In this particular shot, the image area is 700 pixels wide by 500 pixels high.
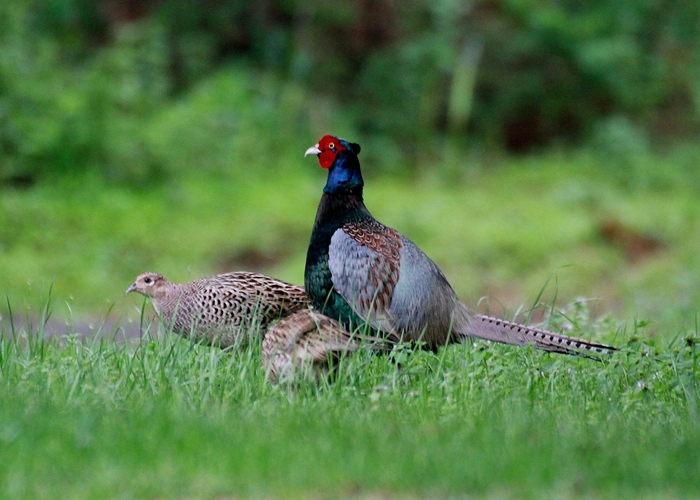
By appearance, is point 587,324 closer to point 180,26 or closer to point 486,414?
point 486,414

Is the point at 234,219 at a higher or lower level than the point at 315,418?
higher

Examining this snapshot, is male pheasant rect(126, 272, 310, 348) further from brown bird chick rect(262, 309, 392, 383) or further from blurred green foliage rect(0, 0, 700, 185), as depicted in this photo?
blurred green foliage rect(0, 0, 700, 185)

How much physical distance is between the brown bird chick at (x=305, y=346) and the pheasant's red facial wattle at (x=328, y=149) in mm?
1032

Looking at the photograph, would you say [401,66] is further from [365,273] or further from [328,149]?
[365,273]

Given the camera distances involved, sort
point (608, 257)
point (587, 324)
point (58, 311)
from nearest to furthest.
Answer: point (587, 324), point (58, 311), point (608, 257)

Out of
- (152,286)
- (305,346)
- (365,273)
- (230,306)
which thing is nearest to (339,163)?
(365,273)

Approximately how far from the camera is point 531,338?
5758mm

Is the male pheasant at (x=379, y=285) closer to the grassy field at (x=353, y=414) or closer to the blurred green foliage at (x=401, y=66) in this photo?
the grassy field at (x=353, y=414)

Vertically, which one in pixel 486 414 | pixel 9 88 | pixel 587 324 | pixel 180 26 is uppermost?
pixel 180 26

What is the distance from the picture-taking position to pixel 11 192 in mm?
12320

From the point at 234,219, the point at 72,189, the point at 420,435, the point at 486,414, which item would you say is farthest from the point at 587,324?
the point at 72,189

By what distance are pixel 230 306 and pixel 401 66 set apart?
9.76 metres

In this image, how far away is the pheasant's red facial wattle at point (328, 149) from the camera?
20.2 ft

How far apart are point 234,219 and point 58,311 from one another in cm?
269
